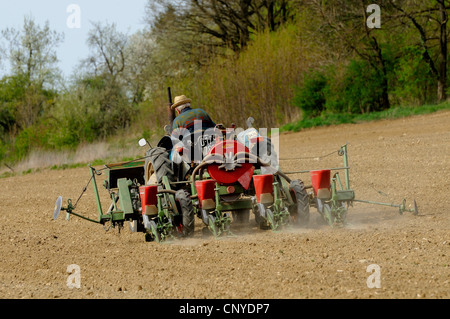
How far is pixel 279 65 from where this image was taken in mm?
30547

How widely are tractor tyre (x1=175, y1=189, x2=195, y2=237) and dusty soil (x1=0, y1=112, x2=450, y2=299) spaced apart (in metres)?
0.29

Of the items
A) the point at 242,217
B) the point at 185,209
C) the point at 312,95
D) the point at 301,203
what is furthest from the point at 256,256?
the point at 312,95

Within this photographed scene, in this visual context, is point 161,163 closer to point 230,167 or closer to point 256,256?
point 230,167

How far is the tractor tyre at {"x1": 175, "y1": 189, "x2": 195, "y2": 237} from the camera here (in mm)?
9844

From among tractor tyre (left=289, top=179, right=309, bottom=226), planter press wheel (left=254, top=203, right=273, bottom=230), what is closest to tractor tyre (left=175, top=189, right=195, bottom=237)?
planter press wheel (left=254, top=203, right=273, bottom=230)

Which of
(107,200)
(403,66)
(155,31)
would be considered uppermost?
(155,31)

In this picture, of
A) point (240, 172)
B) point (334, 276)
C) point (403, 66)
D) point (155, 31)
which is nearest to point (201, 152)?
point (240, 172)

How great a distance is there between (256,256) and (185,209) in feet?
6.08

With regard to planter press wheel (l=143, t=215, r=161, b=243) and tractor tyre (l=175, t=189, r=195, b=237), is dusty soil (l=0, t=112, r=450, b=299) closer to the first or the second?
planter press wheel (l=143, t=215, r=161, b=243)

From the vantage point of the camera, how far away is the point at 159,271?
7836 millimetres

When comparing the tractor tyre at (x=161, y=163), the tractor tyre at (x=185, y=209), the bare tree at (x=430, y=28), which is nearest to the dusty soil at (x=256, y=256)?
the tractor tyre at (x=185, y=209)

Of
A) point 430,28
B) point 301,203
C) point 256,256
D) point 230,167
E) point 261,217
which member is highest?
point 430,28
